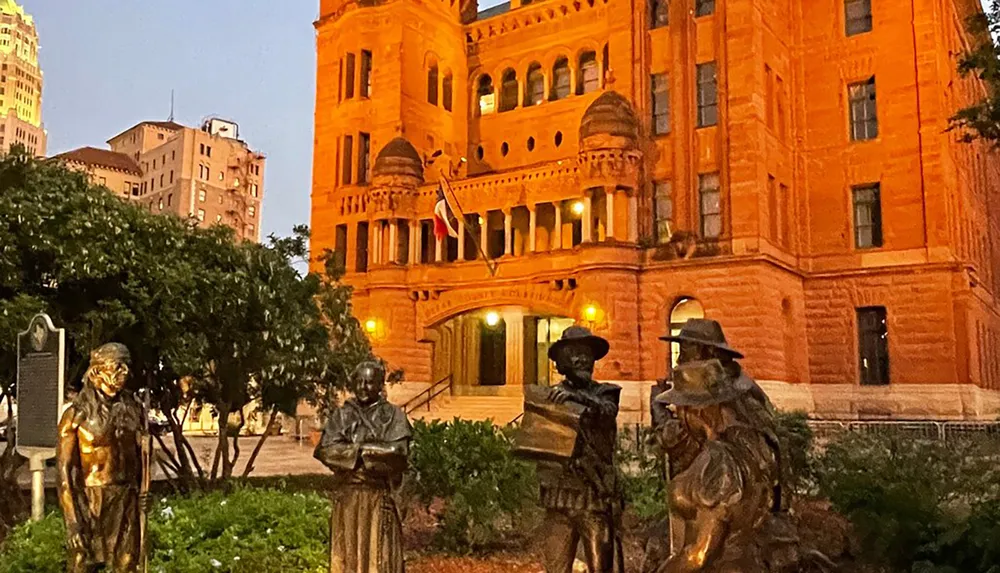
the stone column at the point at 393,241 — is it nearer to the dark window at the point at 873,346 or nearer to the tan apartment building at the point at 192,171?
the dark window at the point at 873,346

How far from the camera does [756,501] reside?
3.96 m

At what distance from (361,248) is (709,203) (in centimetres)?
1377

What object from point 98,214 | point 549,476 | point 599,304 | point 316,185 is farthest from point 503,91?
point 549,476

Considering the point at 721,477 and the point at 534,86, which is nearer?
the point at 721,477

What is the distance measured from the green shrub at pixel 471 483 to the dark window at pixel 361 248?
912 inches

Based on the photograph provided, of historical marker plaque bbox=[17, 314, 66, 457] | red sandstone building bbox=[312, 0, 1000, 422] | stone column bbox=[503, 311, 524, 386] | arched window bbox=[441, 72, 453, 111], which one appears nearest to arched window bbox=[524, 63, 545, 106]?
red sandstone building bbox=[312, 0, 1000, 422]

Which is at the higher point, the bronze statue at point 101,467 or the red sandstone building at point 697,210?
the red sandstone building at point 697,210

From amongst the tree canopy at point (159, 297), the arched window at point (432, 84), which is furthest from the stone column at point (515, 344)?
the tree canopy at point (159, 297)

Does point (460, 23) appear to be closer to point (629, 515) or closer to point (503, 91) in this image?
point (503, 91)

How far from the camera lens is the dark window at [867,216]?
95.6ft

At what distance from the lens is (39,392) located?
9711 mm

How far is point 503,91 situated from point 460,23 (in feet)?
12.9

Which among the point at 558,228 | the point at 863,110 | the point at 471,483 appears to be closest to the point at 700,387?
the point at 471,483

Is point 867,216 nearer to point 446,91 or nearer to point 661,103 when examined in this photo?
point 661,103
